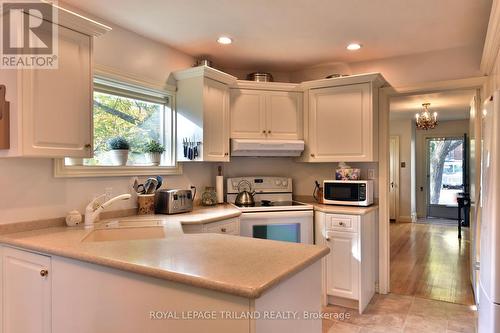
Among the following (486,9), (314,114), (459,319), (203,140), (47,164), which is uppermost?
(486,9)

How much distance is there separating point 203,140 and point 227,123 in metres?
0.40

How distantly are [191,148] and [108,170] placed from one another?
78 cm

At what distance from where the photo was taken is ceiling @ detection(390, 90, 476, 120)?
17.1ft

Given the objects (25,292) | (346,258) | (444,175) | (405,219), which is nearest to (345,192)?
(346,258)

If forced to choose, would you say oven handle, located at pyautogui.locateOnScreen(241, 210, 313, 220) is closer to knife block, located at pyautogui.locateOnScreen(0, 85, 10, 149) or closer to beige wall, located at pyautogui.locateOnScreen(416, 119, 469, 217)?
knife block, located at pyautogui.locateOnScreen(0, 85, 10, 149)

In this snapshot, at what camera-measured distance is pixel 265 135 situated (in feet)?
11.5

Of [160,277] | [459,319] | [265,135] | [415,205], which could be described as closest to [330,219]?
[265,135]

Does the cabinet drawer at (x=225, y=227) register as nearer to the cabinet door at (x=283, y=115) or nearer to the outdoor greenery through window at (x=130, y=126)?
the outdoor greenery through window at (x=130, y=126)

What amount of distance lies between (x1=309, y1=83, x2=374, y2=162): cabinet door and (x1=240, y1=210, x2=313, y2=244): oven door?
685 mm

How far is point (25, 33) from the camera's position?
1.78m

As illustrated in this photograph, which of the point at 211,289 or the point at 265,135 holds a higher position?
the point at 265,135

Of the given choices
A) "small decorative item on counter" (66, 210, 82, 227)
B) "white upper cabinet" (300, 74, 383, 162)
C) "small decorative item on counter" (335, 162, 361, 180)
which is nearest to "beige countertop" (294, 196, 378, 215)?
"small decorative item on counter" (335, 162, 361, 180)

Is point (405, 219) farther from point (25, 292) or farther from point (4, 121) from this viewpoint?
point (4, 121)

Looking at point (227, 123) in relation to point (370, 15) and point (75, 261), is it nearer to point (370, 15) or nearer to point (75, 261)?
point (370, 15)
